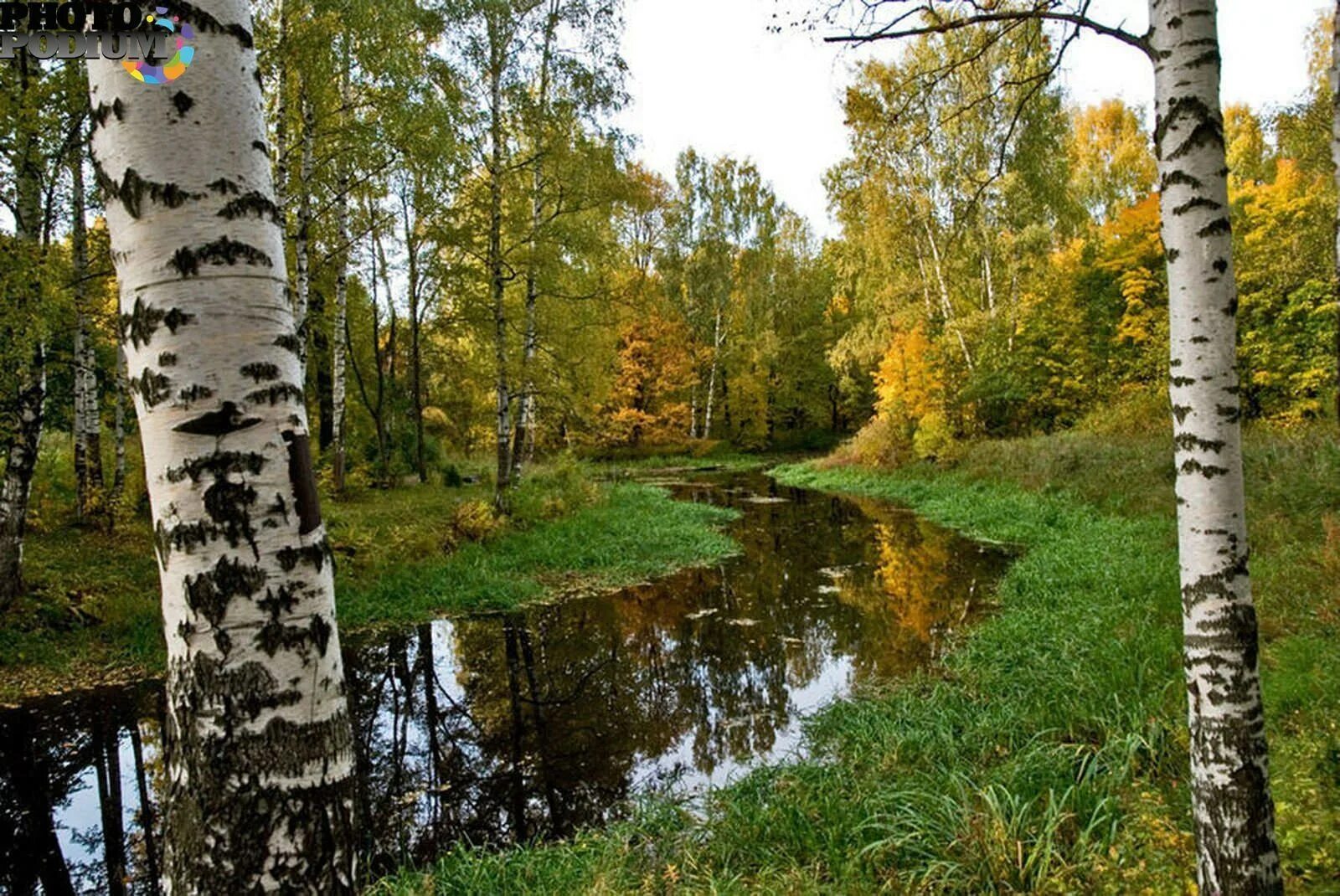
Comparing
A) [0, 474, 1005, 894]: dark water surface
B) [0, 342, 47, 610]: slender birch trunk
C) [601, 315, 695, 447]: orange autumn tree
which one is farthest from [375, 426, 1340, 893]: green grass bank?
[601, 315, 695, 447]: orange autumn tree

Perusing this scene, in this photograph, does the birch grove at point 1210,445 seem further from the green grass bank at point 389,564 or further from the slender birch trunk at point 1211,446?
the green grass bank at point 389,564

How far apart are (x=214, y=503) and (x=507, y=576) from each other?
870 centimetres

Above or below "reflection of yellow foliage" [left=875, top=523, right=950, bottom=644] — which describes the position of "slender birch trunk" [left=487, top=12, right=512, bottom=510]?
above

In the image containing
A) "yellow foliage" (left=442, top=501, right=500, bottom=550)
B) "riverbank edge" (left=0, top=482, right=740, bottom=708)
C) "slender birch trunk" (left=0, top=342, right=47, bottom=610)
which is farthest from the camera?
"yellow foliage" (left=442, top=501, right=500, bottom=550)

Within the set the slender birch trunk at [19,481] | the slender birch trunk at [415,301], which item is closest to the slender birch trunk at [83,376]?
the slender birch trunk at [19,481]

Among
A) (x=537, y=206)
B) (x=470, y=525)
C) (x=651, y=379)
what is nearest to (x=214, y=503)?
(x=470, y=525)

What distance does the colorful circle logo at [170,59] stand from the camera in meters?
1.46

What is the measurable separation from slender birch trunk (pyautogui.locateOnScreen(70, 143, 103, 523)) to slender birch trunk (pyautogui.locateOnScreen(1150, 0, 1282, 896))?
9.77 metres

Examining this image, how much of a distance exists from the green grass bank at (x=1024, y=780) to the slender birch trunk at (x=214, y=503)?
5.44 feet

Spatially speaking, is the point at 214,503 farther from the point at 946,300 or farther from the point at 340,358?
the point at 946,300

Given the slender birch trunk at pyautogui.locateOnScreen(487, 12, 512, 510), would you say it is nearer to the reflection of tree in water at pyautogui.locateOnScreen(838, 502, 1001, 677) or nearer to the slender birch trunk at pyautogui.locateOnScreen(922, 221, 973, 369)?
the reflection of tree in water at pyautogui.locateOnScreen(838, 502, 1001, 677)

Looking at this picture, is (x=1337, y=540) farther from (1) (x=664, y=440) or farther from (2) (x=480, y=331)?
(1) (x=664, y=440)

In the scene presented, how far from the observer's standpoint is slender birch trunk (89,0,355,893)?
1.43 metres

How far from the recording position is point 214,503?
56.1 inches
